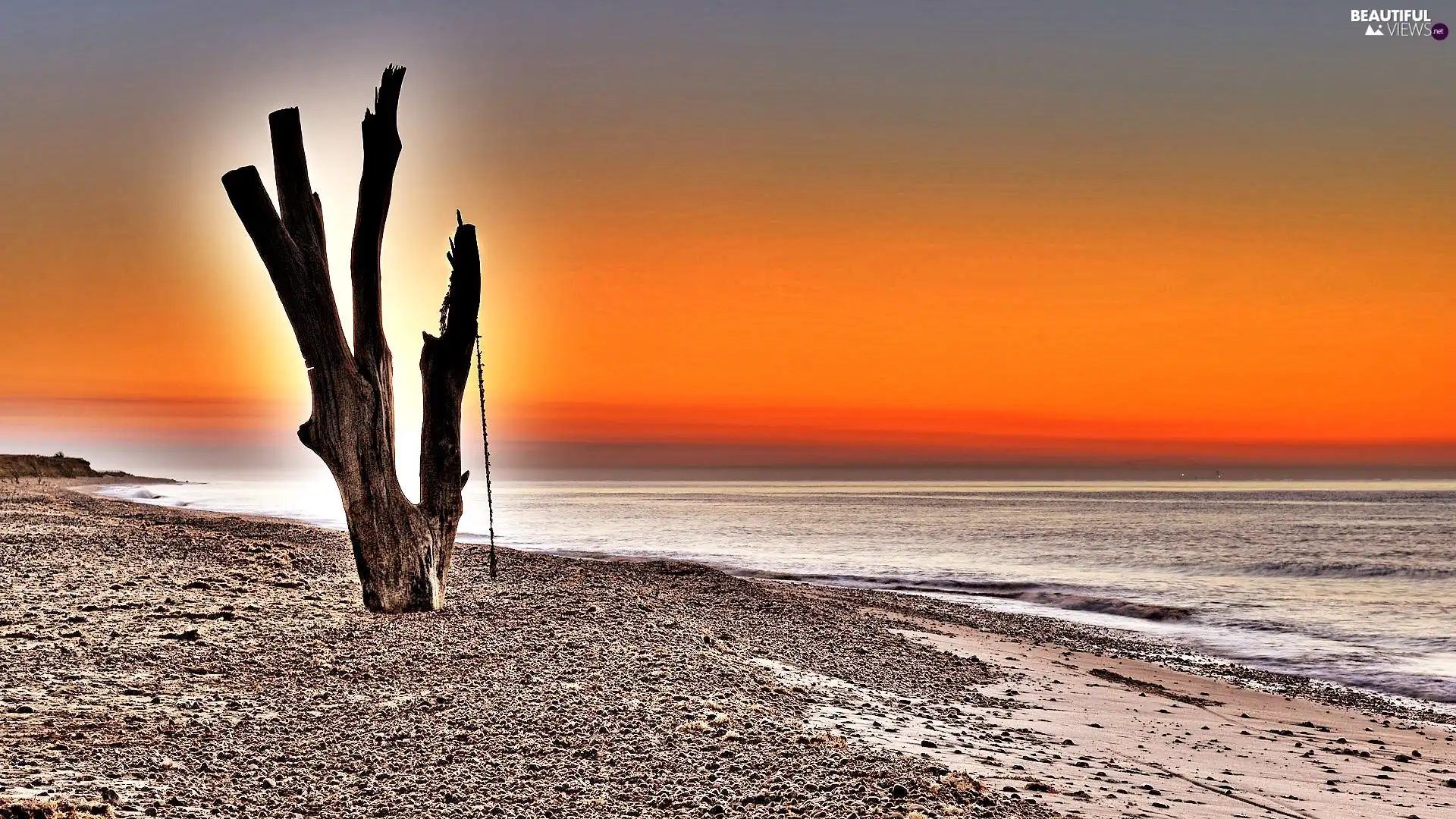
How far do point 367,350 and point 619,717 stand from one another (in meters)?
6.60

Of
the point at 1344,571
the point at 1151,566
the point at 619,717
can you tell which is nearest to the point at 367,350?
the point at 619,717

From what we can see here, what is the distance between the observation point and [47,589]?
11719 millimetres

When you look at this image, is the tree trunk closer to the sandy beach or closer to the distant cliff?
the sandy beach

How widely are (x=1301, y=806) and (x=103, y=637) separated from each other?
32.4ft

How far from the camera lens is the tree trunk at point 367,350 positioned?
11.3 m

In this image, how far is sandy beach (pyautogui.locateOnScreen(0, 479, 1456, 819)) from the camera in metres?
5.31

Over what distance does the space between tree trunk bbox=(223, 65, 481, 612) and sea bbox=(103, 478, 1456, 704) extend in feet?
37.3

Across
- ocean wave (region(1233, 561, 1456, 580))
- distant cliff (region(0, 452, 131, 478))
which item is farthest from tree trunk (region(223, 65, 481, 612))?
distant cliff (region(0, 452, 131, 478))

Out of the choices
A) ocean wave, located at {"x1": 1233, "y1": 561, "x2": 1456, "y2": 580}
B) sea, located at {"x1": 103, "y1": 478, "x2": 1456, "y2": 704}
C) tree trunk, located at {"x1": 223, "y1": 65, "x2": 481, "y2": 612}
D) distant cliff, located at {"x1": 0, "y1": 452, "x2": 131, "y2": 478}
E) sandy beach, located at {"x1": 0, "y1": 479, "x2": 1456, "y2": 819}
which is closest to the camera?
sandy beach, located at {"x1": 0, "y1": 479, "x2": 1456, "y2": 819}

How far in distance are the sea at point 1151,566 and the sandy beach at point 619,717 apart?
4.01 metres

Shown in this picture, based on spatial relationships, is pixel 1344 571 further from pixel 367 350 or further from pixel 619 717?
pixel 619 717

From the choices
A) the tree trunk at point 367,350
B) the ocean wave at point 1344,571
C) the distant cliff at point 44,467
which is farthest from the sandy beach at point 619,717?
the distant cliff at point 44,467

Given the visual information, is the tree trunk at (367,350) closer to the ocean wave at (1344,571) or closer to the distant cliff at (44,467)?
the ocean wave at (1344,571)

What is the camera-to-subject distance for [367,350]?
11.7 m
